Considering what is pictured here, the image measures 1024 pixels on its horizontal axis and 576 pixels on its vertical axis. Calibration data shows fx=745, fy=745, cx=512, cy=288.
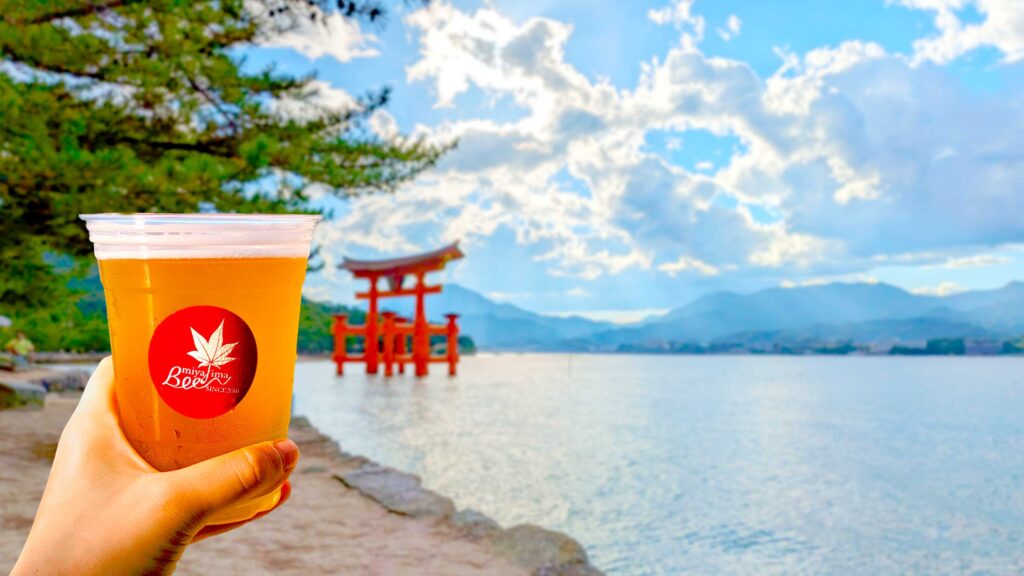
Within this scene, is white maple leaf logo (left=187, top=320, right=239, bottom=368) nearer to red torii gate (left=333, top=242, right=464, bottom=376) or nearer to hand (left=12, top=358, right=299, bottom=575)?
hand (left=12, top=358, right=299, bottom=575)

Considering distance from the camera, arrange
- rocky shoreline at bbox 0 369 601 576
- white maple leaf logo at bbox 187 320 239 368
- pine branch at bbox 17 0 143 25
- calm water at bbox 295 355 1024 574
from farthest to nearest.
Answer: pine branch at bbox 17 0 143 25 < calm water at bbox 295 355 1024 574 < rocky shoreline at bbox 0 369 601 576 < white maple leaf logo at bbox 187 320 239 368

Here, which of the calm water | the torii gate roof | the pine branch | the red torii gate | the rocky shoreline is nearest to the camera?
the rocky shoreline

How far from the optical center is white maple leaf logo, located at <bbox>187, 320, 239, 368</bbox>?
1062 millimetres

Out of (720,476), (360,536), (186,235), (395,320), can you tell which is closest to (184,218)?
(186,235)

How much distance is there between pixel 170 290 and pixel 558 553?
9.88 feet

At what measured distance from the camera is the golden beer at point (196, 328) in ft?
3.51

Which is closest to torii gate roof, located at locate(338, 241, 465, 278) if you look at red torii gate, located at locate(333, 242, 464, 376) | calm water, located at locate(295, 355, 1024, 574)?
red torii gate, located at locate(333, 242, 464, 376)

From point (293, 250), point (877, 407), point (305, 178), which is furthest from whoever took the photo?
point (877, 407)

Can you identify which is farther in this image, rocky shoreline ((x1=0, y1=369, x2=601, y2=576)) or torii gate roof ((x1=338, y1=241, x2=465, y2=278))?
torii gate roof ((x1=338, y1=241, x2=465, y2=278))

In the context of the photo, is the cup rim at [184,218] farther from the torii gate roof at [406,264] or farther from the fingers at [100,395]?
the torii gate roof at [406,264]

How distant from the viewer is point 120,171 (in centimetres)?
584

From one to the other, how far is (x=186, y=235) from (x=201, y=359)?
0.18 meters

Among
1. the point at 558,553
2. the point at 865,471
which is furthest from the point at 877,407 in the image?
the point at 558,553

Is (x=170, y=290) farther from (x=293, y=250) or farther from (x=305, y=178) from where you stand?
(x=305, y=178)
